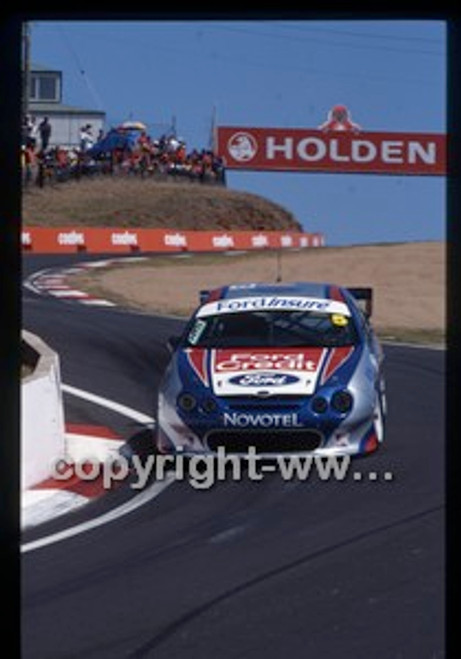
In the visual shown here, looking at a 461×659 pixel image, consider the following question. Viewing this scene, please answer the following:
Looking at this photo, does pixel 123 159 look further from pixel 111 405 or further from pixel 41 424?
pixel 41 424

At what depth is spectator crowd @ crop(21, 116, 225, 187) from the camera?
3788 cm

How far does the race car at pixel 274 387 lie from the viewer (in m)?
9.19

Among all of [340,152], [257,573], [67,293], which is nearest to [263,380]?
[340,152]

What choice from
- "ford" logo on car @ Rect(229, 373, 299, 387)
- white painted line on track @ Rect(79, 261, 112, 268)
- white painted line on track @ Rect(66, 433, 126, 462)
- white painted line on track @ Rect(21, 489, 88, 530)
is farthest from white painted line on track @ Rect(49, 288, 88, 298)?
white painted line on track @ Rect(21, 489, 88, 530)

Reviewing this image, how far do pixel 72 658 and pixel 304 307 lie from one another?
19.4 feet

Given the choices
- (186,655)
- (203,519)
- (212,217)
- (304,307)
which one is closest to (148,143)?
(212,217)

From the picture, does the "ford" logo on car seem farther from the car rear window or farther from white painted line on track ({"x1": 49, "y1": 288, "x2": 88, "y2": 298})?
white painted line on track ({"x1": 49, "y1": 288, "x2": 88, "y2": 298})

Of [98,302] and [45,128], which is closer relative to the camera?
[45,128]

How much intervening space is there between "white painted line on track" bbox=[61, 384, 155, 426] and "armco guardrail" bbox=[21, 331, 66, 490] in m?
1.81

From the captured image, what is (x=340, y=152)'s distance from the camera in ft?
22.3

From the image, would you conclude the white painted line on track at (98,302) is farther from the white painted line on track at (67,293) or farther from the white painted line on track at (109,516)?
the white painted line on track at (109,516)

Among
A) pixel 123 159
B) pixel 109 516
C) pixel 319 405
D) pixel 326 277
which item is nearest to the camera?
pixel 109 516

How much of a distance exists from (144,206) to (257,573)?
41390mm

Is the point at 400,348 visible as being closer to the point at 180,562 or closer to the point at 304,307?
the point at 304,307
